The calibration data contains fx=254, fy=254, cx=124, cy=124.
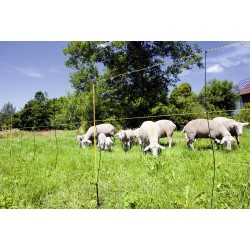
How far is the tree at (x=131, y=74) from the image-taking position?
54.4 feet

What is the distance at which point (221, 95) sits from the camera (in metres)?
20.6

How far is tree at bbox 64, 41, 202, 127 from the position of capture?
54.4 ft

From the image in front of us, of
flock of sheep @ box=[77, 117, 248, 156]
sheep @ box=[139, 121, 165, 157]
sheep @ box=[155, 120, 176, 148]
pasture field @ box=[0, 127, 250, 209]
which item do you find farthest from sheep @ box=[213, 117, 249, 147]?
pasture field @ box=[0, 127, 250, 209]

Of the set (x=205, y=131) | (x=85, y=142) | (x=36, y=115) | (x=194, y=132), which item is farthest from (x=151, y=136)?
(x=36, y=115)

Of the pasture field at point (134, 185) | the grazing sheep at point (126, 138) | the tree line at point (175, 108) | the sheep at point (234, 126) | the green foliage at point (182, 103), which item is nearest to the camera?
the pasture field at point (134, 185)

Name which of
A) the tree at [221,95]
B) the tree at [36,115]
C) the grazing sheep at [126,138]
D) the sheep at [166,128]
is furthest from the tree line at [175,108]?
the tree at [36,115]

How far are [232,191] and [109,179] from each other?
2.37 m

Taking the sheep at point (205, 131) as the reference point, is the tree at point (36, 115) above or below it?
above

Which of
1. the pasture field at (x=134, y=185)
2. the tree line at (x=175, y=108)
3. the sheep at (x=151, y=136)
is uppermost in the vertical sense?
the tree line at (x=175, y=108)

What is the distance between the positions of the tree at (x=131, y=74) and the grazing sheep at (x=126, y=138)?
4879mm

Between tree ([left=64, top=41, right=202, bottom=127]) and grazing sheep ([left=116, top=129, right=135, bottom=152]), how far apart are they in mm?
4879

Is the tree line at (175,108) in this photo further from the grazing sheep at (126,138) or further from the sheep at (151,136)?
the sheep at (151,136)

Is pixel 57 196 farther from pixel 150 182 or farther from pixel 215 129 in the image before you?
pixel 215 129

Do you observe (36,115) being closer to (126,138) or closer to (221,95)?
(221,95)
